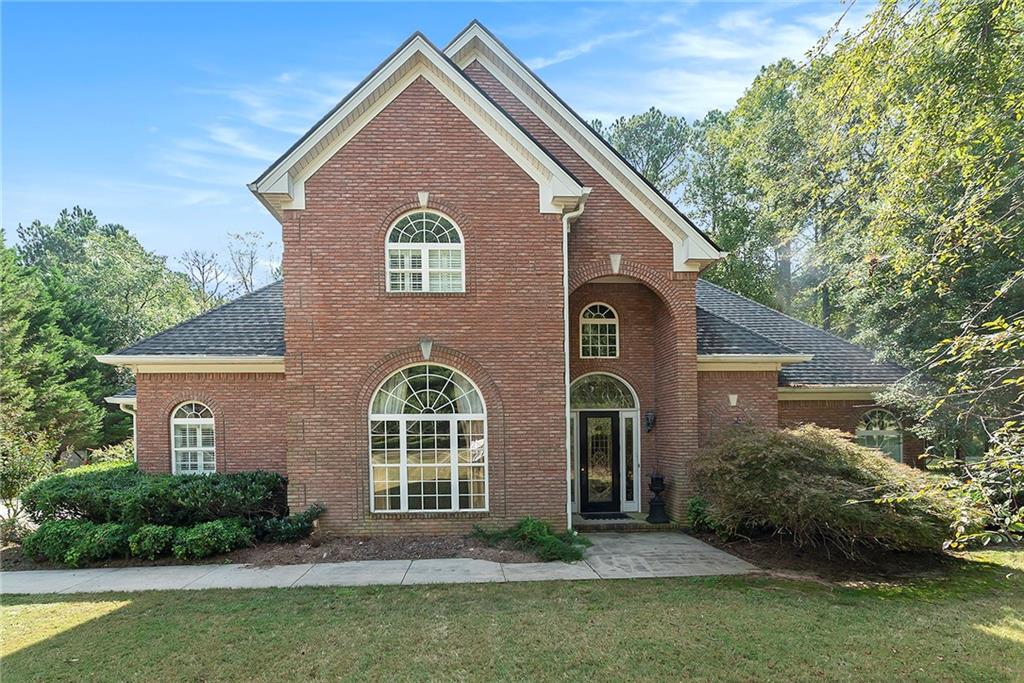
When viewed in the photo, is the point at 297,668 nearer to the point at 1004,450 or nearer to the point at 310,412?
the point at 310,412

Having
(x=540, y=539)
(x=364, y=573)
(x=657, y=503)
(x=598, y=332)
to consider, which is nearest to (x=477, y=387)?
(x=540, y=539)

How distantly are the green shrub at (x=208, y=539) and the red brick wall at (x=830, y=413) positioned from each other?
1192 centimetres

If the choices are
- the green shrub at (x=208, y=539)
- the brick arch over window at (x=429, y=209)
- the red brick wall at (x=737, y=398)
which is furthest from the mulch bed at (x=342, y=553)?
the red brick wall at (x=737, y=398)

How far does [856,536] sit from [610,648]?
4673mm

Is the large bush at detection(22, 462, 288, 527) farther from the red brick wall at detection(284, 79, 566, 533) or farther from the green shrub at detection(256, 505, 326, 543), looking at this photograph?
the red brick wall at detection(284, 79, 566, 533)

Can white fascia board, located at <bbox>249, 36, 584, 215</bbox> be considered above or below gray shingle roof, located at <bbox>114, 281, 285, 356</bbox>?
above

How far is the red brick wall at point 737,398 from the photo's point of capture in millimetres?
11852

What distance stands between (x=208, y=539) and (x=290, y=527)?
1278 millimetres

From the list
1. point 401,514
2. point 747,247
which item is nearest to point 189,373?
point 401,514

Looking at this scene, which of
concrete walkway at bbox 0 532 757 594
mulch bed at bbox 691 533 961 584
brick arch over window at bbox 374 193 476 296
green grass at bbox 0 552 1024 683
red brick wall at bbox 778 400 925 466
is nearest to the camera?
green grass at bbox 0 552 1024 683

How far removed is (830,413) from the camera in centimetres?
1320

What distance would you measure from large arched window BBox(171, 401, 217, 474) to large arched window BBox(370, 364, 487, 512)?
4651mm

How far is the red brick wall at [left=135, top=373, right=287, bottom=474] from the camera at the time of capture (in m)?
12.0

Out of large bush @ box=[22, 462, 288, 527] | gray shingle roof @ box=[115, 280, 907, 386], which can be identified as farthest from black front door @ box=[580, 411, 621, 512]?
large bush @ box=[22, 462, 288, 527]
